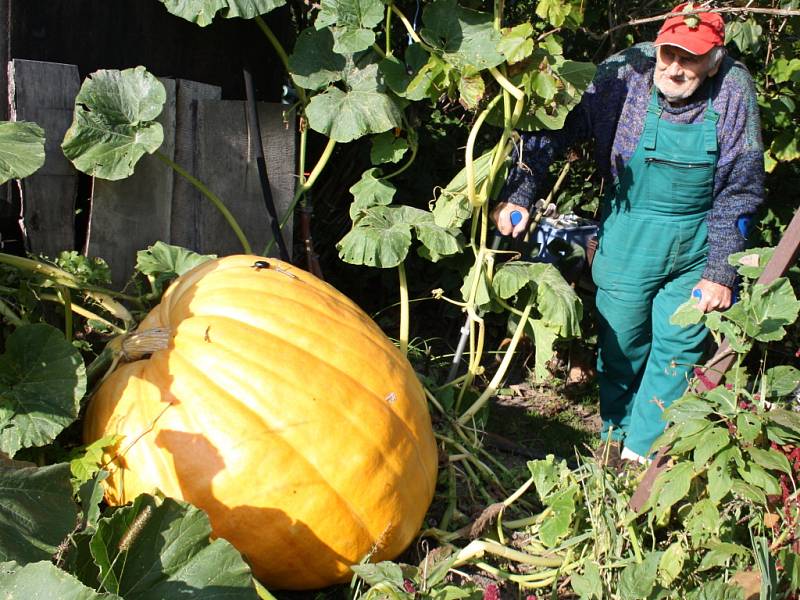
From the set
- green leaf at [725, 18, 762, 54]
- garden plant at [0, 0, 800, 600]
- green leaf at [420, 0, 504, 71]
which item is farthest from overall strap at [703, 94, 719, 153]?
green leaf at [420, 0, 504, 71]

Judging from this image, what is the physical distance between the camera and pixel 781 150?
4.09 metres

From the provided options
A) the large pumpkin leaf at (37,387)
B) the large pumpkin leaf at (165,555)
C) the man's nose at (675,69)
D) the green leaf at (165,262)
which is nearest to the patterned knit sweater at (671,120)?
the man's nose at (675,69)

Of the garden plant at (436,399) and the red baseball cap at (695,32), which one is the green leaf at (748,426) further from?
the red baseball cap at (695,32)

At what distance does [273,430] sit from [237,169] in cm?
145

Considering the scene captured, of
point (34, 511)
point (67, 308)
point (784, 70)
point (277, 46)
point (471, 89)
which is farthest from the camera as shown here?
point (784, 70)

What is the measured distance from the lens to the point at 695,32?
301 centimetres

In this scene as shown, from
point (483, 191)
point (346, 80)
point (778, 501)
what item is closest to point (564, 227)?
point (483, 191)

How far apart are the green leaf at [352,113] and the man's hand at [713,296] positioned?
4.50 ft

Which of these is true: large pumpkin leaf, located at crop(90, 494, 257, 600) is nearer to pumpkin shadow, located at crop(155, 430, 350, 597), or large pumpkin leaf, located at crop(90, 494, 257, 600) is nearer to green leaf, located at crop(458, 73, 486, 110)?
pumpkin shadow, located at crop(155, 430, 350, 597)

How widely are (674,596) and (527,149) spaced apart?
5.98 feet

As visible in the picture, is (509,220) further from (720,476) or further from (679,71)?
(720,476)

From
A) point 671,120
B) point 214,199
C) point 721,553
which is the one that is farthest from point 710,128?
point 214,199

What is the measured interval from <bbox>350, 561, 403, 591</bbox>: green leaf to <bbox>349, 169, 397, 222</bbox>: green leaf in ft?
4.91

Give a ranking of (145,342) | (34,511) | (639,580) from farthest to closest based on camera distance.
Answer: (145,342) < (639,580) < (34,511)
